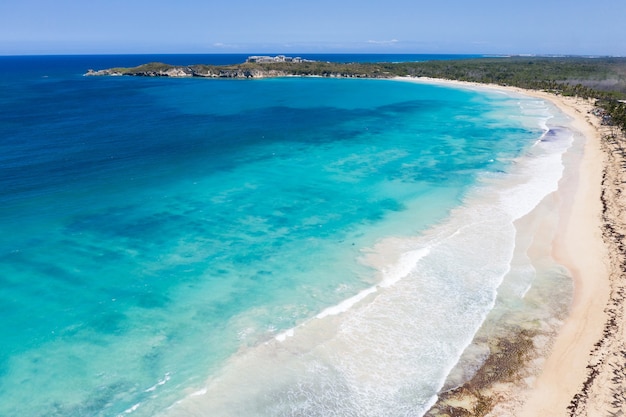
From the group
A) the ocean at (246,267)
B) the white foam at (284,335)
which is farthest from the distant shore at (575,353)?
the white foam at (284,335)

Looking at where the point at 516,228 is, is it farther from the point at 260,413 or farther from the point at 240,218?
the point at 260,413

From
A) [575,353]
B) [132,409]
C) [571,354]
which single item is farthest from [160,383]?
[575,353]

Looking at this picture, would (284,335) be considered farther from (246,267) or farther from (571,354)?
(571,354)

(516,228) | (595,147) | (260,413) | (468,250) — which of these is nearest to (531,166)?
(595,147)

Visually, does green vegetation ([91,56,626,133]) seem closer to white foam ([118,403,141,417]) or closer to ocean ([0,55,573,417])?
ocean ([0,55,573,417])

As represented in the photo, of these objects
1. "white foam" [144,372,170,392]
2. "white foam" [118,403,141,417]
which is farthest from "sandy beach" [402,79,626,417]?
"white foam" [118,403,141,417]
